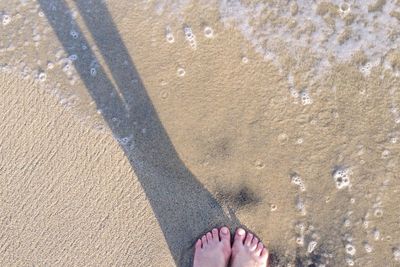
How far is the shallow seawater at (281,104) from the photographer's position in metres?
3.13

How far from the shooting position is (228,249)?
326 centimetres

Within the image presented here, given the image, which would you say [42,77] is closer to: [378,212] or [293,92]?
[293,92]

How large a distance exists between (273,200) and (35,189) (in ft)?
5.35

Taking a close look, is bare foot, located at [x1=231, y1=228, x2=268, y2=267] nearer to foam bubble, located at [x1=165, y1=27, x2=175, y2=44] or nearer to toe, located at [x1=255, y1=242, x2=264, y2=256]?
toe, located at [x1=255, y1=242, x2=264, y2=256]

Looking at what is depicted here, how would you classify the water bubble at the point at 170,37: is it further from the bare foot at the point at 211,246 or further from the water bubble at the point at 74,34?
the bare foot at the point at 211,246

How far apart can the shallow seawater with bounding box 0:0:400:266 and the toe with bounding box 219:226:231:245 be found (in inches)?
6.3

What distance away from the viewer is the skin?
3.16 meters

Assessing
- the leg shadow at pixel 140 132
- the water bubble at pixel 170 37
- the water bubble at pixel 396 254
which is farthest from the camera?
the water bubble at pixel 170 37

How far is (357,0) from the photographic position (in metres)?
3.20

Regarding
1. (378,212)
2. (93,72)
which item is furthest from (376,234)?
(93,72)

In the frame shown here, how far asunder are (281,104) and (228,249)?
3.50 ft

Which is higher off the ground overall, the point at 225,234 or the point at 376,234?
the point at 225,234

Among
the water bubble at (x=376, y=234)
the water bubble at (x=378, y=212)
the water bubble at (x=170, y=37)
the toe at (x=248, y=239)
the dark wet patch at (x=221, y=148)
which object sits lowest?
the water bubble at (x=376, y=234)

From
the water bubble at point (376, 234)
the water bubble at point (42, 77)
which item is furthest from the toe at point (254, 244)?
the water bubble at point (42, 77)
